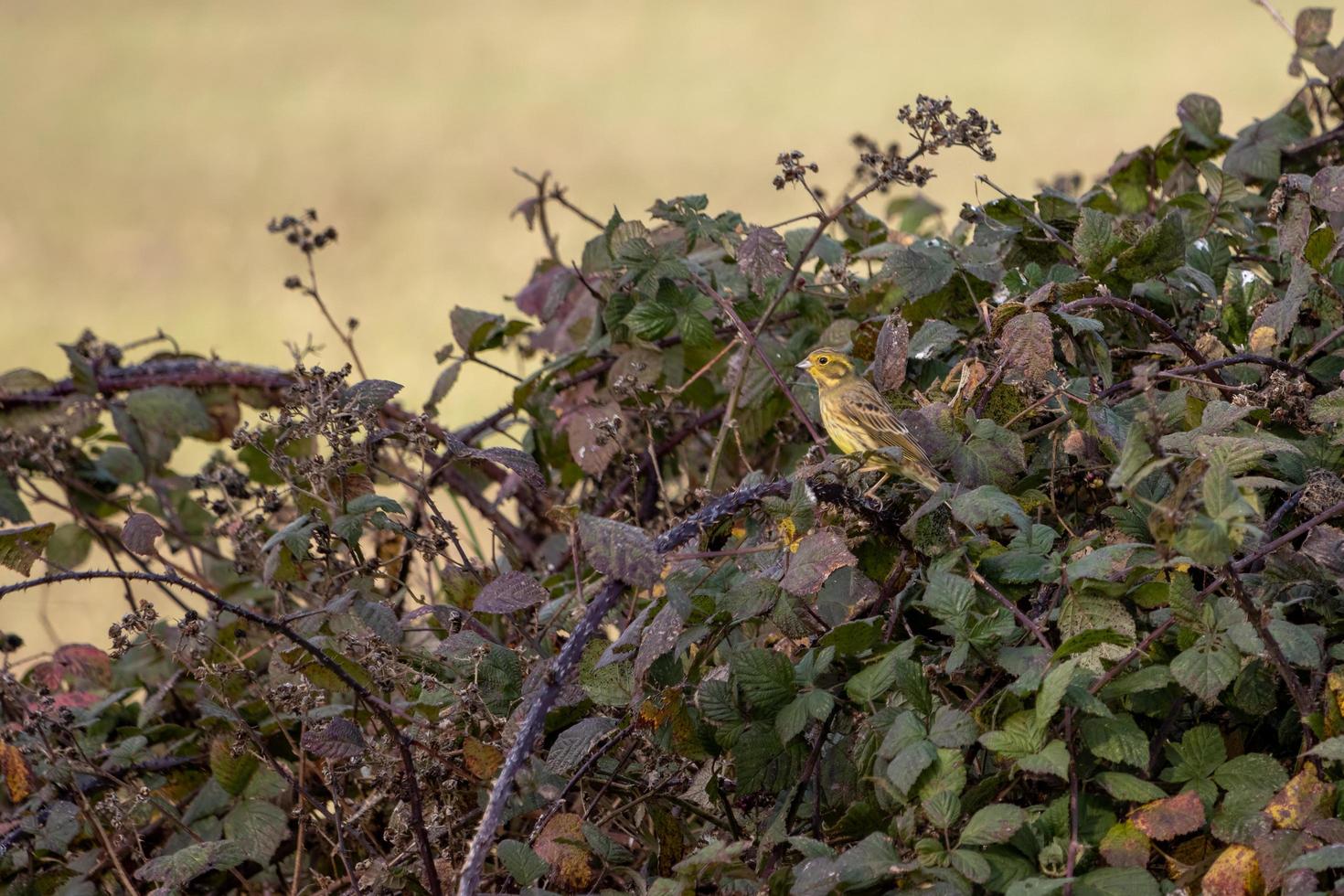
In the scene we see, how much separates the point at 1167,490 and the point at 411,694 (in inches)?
49.7

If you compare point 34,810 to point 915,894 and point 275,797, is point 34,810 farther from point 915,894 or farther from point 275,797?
point 915,894

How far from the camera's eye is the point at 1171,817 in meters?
1.72

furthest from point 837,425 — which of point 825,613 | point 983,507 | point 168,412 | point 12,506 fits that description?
point 12,506

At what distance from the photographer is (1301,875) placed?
63.0 inches

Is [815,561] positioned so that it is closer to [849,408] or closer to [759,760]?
[759,760]

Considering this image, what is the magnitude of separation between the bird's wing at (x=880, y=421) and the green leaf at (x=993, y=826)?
555 mm

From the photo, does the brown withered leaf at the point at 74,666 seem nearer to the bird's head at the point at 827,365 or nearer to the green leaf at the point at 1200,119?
the bird's head at the point at 827,365

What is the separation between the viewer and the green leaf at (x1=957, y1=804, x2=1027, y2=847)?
5.42ft

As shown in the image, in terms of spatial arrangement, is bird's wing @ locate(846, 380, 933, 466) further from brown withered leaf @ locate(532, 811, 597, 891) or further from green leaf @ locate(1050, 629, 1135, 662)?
brown withered leaf @ locate(532, 811, 597, 891)

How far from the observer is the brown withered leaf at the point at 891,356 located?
89.8 inches

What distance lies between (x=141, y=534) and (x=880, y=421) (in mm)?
1308

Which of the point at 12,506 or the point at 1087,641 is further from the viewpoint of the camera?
Result: the point at 12,506

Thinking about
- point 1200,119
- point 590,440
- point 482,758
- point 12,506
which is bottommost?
point 482,758

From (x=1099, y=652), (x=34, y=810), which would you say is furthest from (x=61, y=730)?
(x=1099, y=652)
